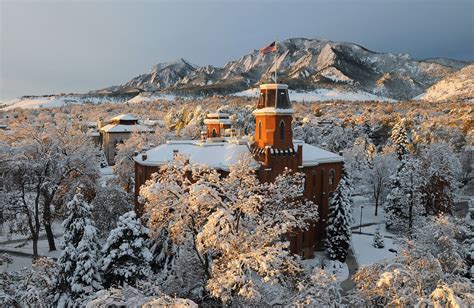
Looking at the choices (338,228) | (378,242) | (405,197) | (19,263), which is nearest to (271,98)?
(338,228)

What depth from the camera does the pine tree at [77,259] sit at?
63.3 feet

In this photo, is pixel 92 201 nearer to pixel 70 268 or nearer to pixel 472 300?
pixel 70 268

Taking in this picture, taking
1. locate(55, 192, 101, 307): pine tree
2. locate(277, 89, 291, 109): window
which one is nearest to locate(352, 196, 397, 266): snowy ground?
locate(277, 89, 291, 109): window

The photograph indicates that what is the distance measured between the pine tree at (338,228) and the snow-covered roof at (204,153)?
28.8 feet

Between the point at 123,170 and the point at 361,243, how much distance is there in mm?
25760

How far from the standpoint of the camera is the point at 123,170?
42.9 meters

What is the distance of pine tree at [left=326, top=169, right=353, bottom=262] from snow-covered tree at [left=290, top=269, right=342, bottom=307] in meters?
18.6

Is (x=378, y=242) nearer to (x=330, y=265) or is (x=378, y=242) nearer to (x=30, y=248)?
(x=330, y=265)

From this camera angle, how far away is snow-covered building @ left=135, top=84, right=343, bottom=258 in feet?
101

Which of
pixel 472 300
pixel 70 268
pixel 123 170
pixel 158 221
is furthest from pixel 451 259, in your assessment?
pixel 123 170

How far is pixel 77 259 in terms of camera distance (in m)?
19.7

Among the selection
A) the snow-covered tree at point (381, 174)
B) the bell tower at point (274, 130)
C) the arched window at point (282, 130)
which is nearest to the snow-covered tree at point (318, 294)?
the bell tower at point (274, 130)

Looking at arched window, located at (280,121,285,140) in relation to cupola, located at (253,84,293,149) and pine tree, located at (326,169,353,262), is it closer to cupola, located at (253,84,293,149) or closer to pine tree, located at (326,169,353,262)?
cupola, located at (253,84,293,149)

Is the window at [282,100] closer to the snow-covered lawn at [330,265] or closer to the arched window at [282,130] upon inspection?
the arched window at [282,130]
